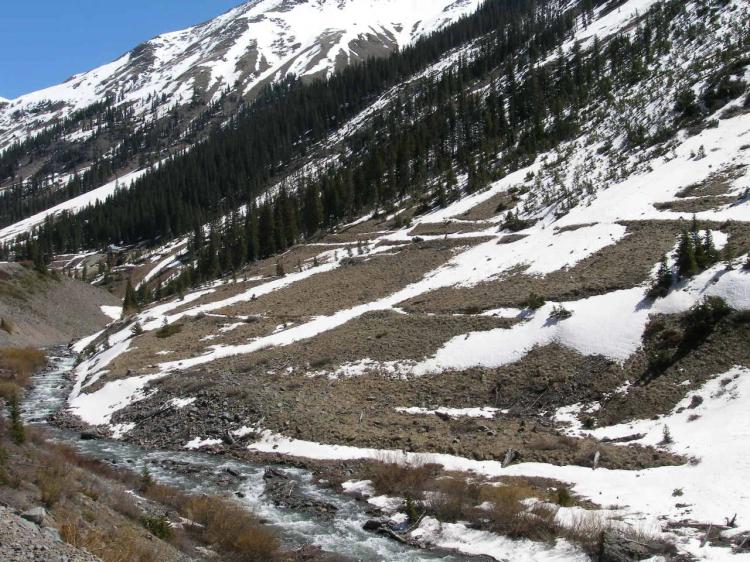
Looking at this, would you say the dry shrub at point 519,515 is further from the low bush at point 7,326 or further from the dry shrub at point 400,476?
the low bush at point 7,326

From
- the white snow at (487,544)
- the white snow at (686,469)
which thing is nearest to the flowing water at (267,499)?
the white snow at (487,544)

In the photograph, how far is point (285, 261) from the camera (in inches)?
2714

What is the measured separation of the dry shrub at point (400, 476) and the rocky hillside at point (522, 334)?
0.09 meters

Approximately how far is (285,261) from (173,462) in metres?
47.6

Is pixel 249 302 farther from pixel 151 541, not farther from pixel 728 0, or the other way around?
pixel 728 0

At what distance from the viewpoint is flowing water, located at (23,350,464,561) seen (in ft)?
48.2

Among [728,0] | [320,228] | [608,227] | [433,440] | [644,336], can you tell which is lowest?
[433,440]

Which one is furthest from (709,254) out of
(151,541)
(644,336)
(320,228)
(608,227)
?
(320,228)

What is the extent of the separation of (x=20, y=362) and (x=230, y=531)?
4071cm

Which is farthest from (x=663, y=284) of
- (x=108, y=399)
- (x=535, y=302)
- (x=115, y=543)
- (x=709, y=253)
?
(x=108, y=399)

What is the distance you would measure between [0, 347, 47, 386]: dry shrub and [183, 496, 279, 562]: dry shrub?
32.0 metres

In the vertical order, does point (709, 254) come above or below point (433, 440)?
above

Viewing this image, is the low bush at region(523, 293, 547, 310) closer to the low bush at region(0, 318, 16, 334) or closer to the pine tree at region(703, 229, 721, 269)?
the pine tree at region(703, 229, 721, 269)

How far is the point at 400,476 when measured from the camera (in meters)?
18.2
